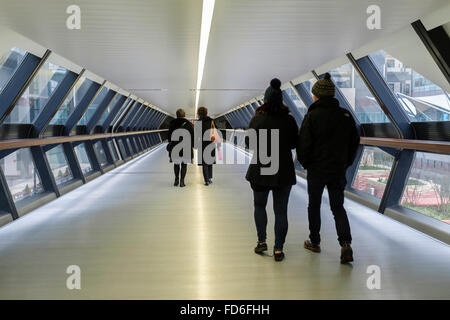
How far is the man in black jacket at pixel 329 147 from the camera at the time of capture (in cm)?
350

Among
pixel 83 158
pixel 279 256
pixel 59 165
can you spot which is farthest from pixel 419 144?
pixel 83 158

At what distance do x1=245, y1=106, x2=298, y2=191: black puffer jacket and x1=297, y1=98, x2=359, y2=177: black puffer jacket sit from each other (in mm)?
102

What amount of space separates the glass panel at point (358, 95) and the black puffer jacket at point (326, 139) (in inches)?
144

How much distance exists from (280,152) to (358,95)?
14.7 ft

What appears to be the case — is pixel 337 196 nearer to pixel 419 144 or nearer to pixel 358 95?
pixel 419 144

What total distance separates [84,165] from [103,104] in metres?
2.17

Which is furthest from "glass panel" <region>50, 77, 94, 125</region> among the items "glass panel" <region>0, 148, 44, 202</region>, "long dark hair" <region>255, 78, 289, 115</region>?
"long dark hair" <region>255, 78, 289, 115</region>

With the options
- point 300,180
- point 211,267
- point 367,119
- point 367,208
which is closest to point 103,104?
point 300,180

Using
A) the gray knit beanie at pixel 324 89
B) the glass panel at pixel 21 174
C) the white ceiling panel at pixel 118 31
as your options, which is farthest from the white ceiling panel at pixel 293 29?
the glass panel at pixel 21 174

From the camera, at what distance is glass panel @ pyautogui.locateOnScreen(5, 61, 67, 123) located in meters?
6.71

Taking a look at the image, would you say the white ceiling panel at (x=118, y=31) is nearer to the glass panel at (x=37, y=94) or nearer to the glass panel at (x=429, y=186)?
the glass panel at (x=37, y=94)

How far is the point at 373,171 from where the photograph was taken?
6910 millimetres

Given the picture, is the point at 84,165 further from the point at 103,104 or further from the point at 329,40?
the point at 329,40

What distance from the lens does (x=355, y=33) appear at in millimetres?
4926
